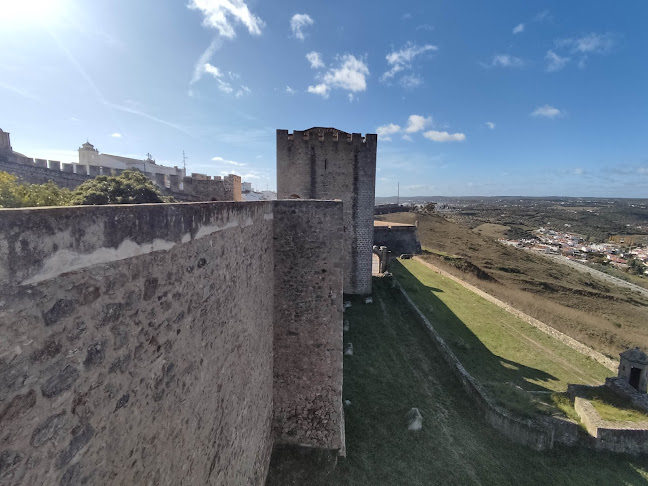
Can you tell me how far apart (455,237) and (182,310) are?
45006mm

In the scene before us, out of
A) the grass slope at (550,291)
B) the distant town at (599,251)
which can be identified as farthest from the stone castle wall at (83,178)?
the distant town at (599,251)

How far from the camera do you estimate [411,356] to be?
12766 mm

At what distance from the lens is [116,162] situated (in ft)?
112

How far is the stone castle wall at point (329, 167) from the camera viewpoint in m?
16.0

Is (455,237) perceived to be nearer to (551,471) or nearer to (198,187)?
(198,187)

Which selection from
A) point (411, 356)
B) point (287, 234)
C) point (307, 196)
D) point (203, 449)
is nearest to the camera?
point (203, 449)

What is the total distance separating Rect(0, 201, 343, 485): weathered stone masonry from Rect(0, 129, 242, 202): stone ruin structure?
20.4m

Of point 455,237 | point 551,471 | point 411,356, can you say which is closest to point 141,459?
point 551,471

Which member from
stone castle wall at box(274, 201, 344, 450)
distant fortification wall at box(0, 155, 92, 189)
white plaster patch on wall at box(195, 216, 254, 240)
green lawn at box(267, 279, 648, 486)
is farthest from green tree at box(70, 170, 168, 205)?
green lawn at box(267, 279, 648, 486)

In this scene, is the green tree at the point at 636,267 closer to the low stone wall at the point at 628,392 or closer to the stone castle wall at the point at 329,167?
the low stone wall at the point at 628,392

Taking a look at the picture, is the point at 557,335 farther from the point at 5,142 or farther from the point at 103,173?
the point at 5,142

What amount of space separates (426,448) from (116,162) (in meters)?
37.8

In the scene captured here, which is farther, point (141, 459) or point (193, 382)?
point (193, 382)

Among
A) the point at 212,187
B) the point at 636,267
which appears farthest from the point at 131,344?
the point at 636,267
